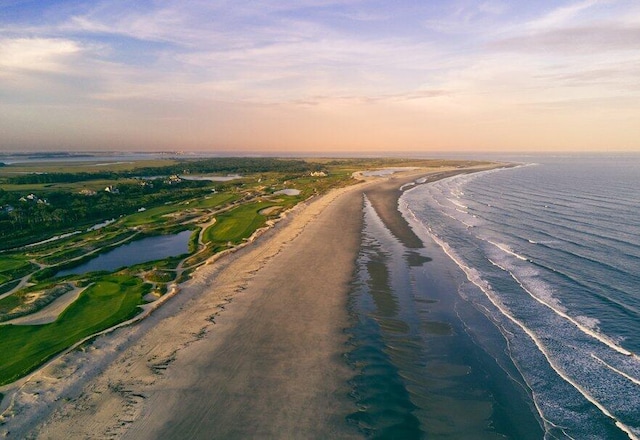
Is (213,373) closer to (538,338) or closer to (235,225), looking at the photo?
(538,338)

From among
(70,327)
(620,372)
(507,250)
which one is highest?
(507,250)

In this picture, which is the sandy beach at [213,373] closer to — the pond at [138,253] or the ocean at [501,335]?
the ocean at [501,335]

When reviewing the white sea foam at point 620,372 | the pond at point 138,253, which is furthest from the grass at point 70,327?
the white sea foam at point 620,372

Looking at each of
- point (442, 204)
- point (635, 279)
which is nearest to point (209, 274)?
point (635, 279)

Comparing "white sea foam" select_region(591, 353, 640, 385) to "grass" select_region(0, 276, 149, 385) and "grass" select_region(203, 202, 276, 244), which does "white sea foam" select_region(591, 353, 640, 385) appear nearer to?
"grass" select_region(0, 276, 149, 385)

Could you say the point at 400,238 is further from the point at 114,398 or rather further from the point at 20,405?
the point at 20,405

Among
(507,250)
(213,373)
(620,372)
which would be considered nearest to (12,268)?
(213,373)
